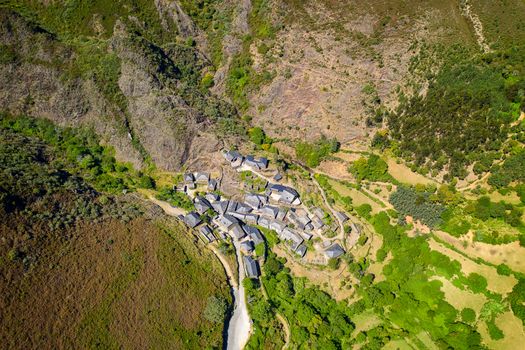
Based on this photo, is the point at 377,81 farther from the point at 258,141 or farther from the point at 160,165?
the point at 160,165

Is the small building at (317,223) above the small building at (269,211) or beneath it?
above

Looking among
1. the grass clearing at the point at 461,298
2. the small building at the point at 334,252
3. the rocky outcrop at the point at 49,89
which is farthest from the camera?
the rocky outcrop at the point at 49,89

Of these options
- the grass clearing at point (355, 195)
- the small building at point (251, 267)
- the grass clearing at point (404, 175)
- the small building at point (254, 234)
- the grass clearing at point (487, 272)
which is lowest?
the small building at point (251, 267)

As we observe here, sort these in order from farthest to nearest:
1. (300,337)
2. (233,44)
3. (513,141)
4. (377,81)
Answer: (233,44) < (377,81) < (513,141) < (300,337)

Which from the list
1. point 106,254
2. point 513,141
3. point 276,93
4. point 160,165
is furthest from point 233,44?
point 513,141

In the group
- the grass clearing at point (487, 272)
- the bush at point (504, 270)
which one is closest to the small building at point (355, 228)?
the grass clearing at point (487, 272)

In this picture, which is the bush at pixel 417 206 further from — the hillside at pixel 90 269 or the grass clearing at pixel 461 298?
the hillside at pixel 90 269
